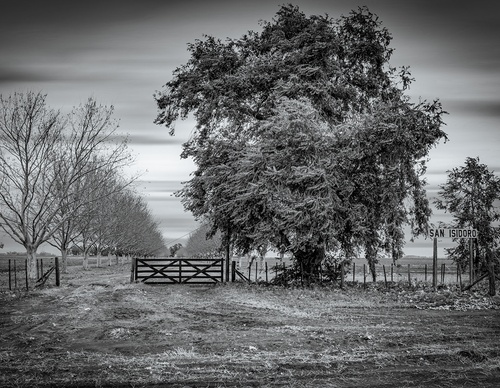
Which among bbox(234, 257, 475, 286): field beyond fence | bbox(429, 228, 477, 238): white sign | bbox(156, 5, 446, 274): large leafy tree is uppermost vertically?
bbox(156, 5, 446, 274): large leafy tree

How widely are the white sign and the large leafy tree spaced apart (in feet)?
10.1

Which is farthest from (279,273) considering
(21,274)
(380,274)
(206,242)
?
(206,242)

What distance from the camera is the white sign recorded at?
73.7 feet

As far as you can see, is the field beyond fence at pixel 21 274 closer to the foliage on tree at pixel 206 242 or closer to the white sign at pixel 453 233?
the foliage on tree at pixel 206 242

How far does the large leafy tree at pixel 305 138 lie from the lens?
24438mm

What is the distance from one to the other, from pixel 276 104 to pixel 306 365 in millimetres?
19266

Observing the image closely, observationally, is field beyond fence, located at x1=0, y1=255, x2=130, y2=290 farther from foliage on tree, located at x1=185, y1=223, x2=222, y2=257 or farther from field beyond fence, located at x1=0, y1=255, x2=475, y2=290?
foliage on tree, located at x1=185, y1=223, x2=222, y2=257

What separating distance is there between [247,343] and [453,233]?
46.0 ft

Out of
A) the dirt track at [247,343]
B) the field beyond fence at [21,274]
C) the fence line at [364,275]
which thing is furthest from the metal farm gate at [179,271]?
the dirt track at [247,343]

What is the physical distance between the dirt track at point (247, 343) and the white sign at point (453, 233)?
2.84 meters

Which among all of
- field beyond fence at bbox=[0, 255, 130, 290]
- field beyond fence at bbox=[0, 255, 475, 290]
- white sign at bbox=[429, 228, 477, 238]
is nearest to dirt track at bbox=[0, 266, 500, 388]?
white sign at bbox=[429, 228, 477, 238]

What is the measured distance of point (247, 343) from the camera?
11.8m

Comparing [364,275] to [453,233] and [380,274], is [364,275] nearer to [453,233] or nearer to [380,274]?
[453,233]

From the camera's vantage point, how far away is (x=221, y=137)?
28391 millimetres
